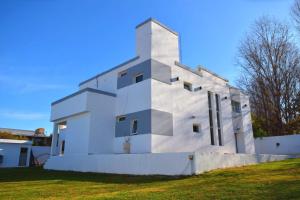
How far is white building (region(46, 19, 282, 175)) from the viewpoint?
1731 cm

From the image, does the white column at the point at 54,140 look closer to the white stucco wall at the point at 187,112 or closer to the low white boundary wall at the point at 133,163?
the low white boundary wall at the point at 133,163

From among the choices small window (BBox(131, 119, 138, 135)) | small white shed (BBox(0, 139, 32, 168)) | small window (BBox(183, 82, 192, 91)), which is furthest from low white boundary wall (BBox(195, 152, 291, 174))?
small white shed (BBox(0, 139, 32, 168))

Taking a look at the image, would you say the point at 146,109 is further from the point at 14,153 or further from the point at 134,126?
the point at 14,153

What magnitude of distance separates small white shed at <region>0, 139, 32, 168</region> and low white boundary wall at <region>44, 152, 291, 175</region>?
16332mm

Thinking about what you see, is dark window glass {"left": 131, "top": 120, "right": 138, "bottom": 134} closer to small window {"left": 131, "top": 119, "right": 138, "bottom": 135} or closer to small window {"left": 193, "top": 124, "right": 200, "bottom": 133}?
small window {"left": 131, "top": 119, "right": 138, "bottom": 135}

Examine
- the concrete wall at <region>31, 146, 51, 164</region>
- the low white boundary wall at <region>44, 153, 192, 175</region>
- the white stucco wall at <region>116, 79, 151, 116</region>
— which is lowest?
the low white boundary wall at <region>44, 153, 192, 175</region>

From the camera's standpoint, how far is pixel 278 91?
30.1 m

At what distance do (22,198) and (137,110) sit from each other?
10.8 m

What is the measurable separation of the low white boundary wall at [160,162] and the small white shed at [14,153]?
1633 centimetres

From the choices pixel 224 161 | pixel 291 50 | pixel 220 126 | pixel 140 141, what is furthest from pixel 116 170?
pixel 291 50

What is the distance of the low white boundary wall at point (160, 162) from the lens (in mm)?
11969

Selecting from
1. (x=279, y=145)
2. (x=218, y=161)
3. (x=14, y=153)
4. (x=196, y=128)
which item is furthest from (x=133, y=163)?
(x=14, y=153)

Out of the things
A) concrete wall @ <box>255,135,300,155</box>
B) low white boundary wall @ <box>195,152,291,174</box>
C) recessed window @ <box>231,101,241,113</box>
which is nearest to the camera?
low white boundary wall @ <box>195,152,291,174</box>

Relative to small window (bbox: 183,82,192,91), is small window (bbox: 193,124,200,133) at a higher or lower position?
lower
